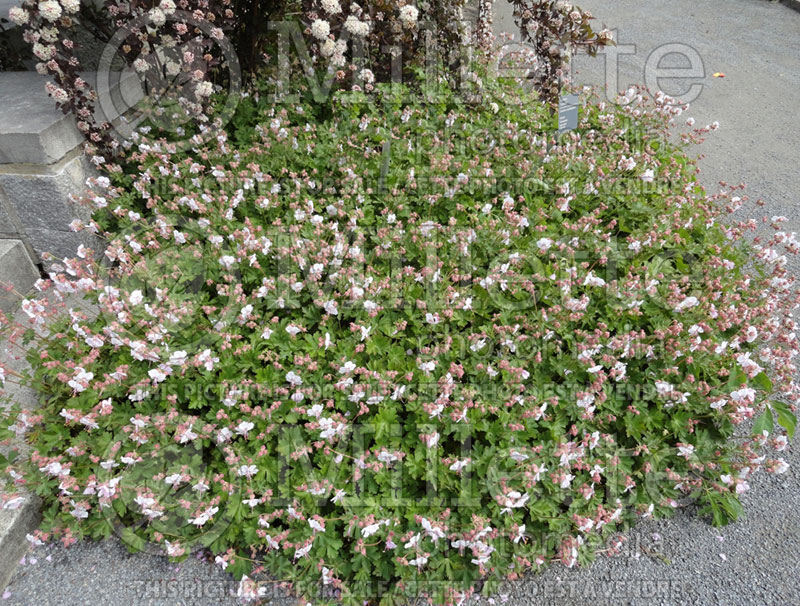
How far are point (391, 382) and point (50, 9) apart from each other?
9.04 ft

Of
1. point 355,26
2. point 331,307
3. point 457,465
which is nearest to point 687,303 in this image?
point 457,465

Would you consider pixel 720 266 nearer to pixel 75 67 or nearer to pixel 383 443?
pixel 383 443

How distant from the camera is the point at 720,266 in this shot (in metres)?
2.88

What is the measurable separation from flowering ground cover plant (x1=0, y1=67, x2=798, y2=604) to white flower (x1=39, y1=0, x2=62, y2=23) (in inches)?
32.5

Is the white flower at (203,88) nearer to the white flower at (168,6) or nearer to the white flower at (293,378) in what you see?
the white flower at (168,6)

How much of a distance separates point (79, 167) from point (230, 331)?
1.59 meters

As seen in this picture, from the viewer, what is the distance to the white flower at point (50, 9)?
2906mm

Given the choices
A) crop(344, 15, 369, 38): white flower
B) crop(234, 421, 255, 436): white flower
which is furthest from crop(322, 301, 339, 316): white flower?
crop(344, 15, 369, 38): white flower

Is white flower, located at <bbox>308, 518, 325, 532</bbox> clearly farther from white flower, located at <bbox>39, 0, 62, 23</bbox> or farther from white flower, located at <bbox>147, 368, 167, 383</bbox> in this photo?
white flower, located at <bbox>39, 0, 62, 23</bbox>

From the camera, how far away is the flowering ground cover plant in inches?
86.0

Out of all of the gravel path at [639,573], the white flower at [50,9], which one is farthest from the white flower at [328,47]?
the gravel path at [639,573]

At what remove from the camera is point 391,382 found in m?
2.38

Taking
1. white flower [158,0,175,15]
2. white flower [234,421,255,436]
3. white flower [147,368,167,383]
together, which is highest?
white flower [158,0,175,15]

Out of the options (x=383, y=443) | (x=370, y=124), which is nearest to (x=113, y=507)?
(x=383, y=443)
